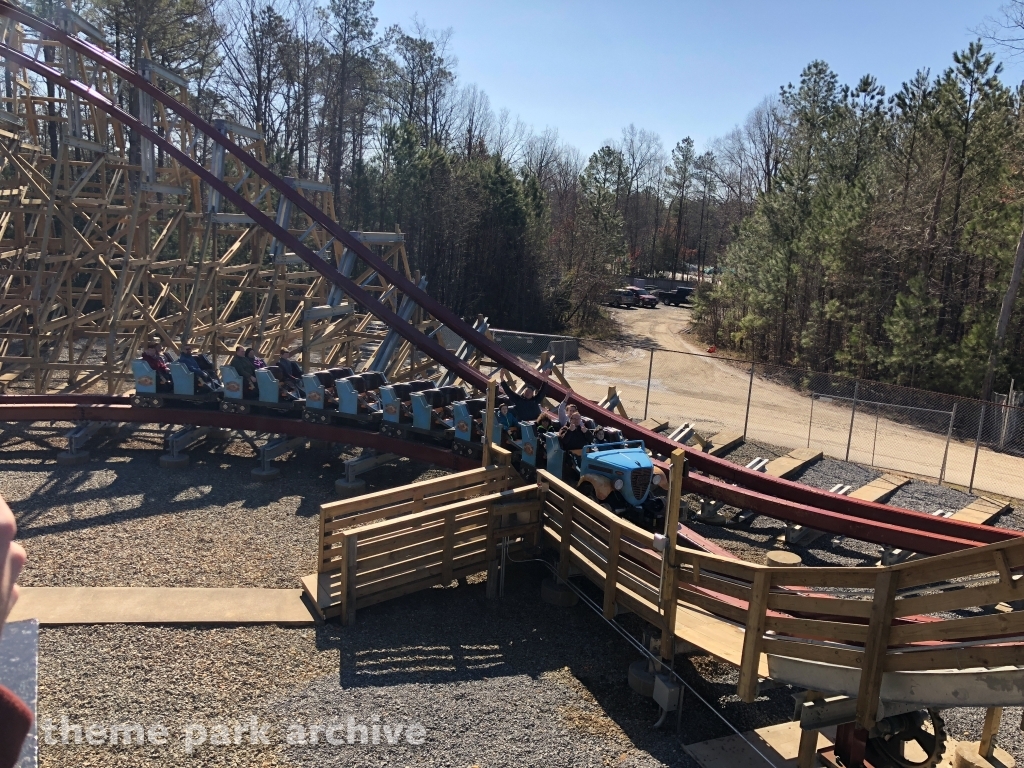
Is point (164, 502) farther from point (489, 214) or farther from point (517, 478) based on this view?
point (489, 214)

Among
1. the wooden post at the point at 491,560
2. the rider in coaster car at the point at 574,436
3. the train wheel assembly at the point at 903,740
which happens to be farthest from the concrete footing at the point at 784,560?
the wooden post at the point at 491,560

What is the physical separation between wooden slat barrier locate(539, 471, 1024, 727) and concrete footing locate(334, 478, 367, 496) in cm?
464

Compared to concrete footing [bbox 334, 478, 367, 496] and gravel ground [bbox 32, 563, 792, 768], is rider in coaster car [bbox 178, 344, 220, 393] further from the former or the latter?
gravel ground [bbox 32, 563, 792, 768]

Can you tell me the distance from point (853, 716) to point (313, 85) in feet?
128

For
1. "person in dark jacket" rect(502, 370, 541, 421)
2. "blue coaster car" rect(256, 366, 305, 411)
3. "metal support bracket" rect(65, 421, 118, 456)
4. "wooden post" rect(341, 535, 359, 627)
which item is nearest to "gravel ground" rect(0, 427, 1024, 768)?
"wooden post" rect(341, 535, 359, 627)

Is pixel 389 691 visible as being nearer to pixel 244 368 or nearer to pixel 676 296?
pixel 244 368

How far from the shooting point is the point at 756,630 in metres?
5.21

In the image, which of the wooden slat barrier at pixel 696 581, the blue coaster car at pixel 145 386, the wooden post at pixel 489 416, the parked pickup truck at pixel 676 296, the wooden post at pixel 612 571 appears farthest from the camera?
the parked pickup truck at pixel 676 296

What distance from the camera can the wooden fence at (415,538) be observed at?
716cm

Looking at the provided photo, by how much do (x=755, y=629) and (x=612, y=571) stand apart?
1.65 metres

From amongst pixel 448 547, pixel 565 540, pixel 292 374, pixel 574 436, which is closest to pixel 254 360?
pixel 292 374

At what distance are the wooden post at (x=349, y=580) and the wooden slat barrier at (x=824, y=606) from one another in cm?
216

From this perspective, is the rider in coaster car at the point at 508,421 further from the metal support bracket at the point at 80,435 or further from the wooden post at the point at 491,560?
the metal support bracket at the point at 80,435

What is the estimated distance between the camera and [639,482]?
26.2 feet
